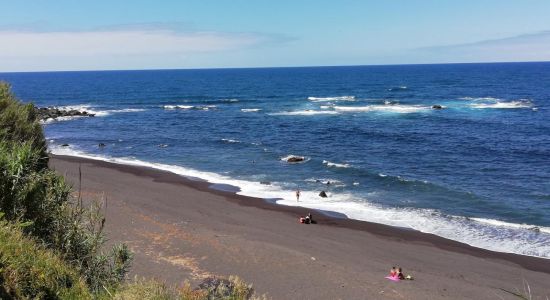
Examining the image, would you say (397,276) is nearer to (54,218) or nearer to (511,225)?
(511,225)

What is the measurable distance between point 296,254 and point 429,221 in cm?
900

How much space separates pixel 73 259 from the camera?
10.2m

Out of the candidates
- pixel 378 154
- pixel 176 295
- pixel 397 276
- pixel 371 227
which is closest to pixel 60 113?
pixel 378 154

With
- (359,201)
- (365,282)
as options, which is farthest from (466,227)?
(365,282)

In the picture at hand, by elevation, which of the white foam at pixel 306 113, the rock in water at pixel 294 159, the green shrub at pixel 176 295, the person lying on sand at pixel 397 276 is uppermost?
the green shrub at pixel 176 295

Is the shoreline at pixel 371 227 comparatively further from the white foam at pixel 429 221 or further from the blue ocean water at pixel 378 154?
the blue ocean water at pixel 378 154

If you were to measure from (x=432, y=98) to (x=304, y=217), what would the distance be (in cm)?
7185

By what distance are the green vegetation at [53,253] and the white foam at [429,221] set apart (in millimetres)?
15584

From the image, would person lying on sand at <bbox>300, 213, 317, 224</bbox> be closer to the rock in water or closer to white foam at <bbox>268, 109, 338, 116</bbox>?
the rock in water

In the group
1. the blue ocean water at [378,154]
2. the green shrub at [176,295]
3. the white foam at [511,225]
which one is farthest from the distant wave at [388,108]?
the green shrub at [176,295]

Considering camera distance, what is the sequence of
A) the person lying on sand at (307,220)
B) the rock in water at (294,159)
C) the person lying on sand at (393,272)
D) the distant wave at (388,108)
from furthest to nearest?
1. the distant wave at (388,108)
2. the rock in water at (294,159)
3. the person lying on sand at (307,220)
4. the person lying on sand at (393,272)

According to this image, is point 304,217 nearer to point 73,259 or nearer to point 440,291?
point 440,291

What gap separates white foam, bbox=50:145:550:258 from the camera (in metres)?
21.5

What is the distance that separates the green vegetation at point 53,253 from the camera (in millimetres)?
7586
